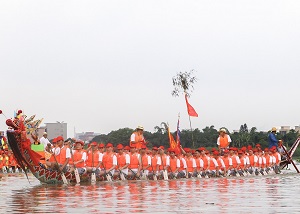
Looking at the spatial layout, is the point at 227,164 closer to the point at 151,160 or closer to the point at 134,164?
the point at 151,160

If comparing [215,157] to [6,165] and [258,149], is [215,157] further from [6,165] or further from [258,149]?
Result: [6,165]

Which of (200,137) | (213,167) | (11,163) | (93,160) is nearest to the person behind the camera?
(93,160)

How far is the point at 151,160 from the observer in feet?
86.9

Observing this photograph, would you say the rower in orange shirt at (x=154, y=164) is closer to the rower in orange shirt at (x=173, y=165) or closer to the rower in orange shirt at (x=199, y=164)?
the rower in orange shirt at (x=173, y=165)

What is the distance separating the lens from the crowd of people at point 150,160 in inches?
917

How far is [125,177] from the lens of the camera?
25219 mm

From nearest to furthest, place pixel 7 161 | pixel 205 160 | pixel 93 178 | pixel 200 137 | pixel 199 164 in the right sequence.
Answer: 1. pixel 93 178
2. pixel 199 164
3. pixel 205 160
4. pixel 7 161
5. pixel 200 137

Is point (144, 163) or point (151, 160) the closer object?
point (144, 163)

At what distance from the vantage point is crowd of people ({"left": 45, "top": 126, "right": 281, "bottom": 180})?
76.4ft

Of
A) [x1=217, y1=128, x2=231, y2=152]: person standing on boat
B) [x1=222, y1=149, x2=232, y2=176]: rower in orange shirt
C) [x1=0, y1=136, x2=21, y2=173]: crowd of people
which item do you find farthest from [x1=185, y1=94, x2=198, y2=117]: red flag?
[x1=0, y1=136, x2=21, y2=173]: crowd of people

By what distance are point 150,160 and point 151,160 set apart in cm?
14

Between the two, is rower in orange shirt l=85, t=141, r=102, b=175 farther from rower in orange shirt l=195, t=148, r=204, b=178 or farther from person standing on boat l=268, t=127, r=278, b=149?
person standing on boat l=268, t=127, r=278, b=149

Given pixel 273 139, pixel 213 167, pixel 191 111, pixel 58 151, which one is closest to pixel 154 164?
pixel 213 167

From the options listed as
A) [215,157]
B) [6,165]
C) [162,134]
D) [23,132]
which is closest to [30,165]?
[23,132]
